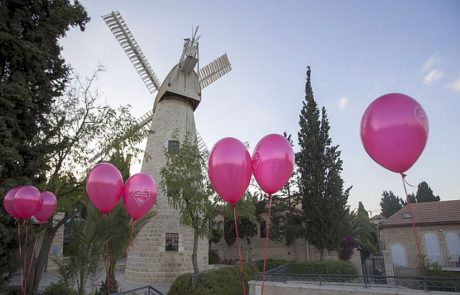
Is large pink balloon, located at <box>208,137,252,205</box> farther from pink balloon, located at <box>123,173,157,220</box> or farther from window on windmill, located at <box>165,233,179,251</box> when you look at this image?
window on windmill, located at <box>165,233,179,251</box>

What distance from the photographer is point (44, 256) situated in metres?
9.98

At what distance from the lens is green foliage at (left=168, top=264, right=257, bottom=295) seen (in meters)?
11.0

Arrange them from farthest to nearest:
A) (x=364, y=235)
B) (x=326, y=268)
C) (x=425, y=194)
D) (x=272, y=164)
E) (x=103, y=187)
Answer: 1. (x=425, y=194)
2. (x=364, y=235)
3. (x=326, y=268)
4. (x=103, y=187)
5. (x=272, y=164)

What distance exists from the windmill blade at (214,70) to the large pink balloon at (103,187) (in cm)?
1563

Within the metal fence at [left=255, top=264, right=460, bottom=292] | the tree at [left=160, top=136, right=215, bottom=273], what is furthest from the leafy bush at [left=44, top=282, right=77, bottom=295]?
the metal fence at [left=255, top=264, right=460, bottom=292]

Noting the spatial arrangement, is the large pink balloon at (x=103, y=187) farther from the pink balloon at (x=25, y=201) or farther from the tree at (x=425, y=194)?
the tree at (x=425, y=194)

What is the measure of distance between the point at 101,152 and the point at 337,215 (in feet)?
48.3

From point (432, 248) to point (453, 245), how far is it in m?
1.00

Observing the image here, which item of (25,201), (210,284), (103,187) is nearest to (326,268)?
(210,284)

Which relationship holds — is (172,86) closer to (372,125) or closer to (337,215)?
(337,215)

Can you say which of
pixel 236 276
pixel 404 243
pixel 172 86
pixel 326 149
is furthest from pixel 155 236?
pixel 404 243

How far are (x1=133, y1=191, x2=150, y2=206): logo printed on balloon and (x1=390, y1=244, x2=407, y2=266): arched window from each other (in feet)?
55.2

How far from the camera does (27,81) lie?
26.8 feet

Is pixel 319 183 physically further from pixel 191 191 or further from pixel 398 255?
pixel 191 191
